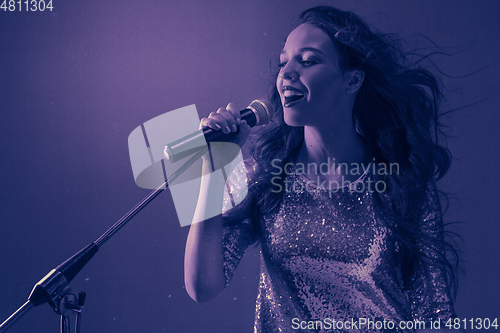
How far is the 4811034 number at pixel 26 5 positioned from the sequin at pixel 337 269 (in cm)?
99

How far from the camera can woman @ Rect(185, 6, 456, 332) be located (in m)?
0.91

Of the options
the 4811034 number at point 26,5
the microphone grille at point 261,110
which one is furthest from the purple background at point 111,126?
the microphone grille at point 261,110

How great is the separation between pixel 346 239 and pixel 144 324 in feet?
2.61

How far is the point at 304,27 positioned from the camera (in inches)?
36.6

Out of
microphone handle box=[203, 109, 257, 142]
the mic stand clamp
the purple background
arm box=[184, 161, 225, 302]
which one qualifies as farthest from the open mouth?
the mic stand clamp

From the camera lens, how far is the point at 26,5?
1.33m

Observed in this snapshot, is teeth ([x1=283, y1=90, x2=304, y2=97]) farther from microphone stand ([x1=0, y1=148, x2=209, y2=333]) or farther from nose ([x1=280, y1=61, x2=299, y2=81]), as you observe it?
microphone stand ([x1=0, y1=148, x2=209, y2=333])

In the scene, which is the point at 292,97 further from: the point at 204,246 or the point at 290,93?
the point at 204,246

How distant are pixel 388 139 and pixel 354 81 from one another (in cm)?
18

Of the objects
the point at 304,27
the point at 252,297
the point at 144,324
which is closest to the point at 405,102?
the point at 304,27

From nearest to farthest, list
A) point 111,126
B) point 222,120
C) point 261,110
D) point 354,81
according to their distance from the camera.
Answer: point 222,120 → point 261,110 → point 354,81 → point 111,126

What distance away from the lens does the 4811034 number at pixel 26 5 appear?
1320mm

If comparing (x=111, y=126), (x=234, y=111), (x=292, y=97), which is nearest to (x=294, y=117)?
(x=292, y=97)

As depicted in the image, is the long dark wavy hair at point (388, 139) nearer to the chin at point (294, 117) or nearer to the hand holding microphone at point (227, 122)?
the chin at point (294, 117)
